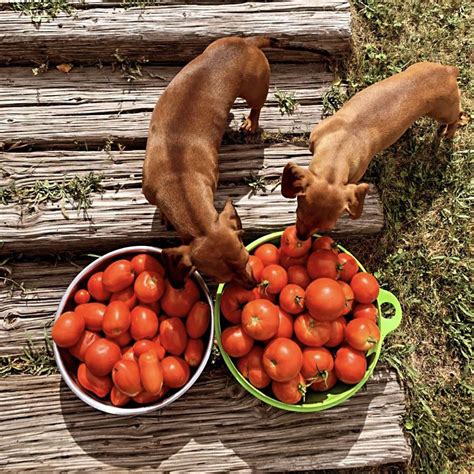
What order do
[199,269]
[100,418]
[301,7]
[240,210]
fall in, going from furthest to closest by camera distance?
[301,7] → [240,210] → [100,418] → [199,269]

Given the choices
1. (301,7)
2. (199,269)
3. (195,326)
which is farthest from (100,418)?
(301,7)

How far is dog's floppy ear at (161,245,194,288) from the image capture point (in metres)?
3.39

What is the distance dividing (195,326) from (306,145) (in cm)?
180

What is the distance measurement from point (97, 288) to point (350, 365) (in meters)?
1.76

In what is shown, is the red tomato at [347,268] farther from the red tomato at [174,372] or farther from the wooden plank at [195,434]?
the red tomato at [174,372]

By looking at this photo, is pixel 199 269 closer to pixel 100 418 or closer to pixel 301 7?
pixel 100 418

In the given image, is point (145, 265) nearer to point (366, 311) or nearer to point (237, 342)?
point (237, 342)

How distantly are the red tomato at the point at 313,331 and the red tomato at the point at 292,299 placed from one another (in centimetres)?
9

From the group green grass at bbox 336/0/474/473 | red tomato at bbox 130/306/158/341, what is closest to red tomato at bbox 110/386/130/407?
red tomato at bbox 130/306/158/341

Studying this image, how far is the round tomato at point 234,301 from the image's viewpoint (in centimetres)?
353

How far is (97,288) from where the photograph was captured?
143 inches

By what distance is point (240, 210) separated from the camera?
13.6 ft

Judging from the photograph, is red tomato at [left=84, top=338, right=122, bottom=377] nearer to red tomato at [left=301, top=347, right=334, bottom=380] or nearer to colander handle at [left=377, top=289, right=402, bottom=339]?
red tomato at [left=301, top=347, right=334, bottom=380]

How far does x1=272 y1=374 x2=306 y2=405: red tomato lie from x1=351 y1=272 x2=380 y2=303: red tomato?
676 mm
